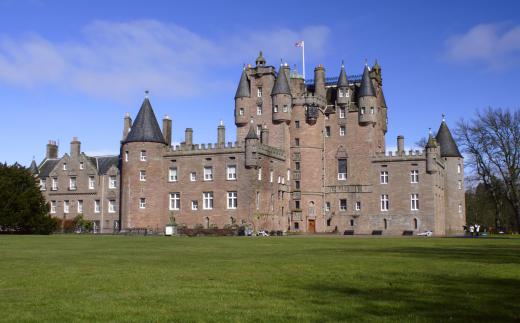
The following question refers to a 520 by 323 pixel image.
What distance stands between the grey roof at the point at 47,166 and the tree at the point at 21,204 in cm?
1966

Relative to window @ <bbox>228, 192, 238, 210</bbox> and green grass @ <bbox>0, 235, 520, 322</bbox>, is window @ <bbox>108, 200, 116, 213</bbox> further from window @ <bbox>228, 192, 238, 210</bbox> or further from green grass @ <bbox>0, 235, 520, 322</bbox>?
green grass @ <bbox>0, 235, 520, 322</bbox>

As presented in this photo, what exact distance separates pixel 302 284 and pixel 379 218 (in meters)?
53.5

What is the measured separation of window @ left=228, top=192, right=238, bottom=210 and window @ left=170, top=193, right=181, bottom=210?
5.87m

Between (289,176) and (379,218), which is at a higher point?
(289,176)

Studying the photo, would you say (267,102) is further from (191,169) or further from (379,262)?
(379,262)

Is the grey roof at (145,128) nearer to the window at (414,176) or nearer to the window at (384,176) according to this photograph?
the window at (384,176)

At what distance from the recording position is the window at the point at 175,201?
65000 mm

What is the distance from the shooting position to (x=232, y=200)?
2456 inches

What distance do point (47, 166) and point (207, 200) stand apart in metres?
24.7

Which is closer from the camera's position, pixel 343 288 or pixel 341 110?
pixel 343 288

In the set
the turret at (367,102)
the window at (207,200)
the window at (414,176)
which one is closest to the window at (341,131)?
the turret at (367,102)

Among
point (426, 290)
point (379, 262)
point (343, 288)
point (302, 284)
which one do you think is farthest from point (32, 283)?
point (379, 262)

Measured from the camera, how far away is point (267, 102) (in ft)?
222

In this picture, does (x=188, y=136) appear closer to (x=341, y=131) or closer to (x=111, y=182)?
(x=111, y=182)
